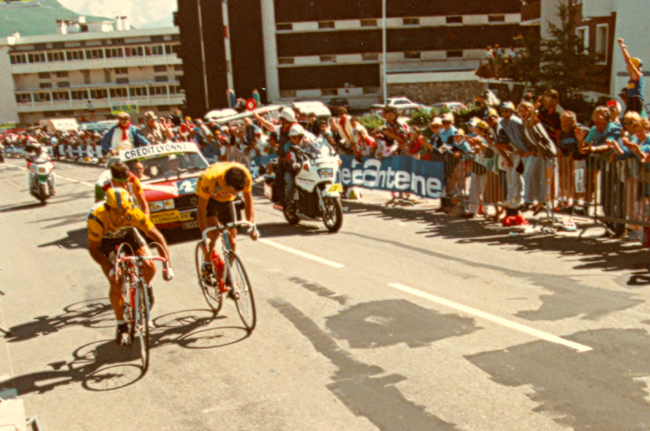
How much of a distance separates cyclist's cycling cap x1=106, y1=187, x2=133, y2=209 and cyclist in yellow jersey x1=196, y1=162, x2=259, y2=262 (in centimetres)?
109

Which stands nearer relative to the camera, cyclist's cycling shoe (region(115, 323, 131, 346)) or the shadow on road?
the shadow on road

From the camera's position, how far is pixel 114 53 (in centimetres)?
11788

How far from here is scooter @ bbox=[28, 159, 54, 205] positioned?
22.4 meters

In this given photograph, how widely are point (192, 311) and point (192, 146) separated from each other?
6.80 metres

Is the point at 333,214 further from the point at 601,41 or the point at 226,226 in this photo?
the point at 601,41

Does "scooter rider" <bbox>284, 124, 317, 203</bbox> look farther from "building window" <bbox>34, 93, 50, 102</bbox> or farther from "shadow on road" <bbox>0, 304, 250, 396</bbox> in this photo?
"building window" <bbox>34, 93, 50, 102</bbox>

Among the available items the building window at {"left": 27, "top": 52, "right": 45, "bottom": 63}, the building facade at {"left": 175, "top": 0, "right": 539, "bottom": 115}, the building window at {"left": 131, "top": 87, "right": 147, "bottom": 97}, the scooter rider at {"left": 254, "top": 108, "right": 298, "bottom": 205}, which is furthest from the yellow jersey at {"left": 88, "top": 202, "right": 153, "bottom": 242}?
the building window at {"left": 27, "top": 52, "right": 45, "bottom": 63}

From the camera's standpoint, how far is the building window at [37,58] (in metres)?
122

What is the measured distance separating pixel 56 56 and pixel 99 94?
10158 mm

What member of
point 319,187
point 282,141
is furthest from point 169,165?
point 319,187

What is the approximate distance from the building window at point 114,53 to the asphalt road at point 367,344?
368ft

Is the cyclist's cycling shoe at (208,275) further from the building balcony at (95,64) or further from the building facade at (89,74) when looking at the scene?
the building balcony at (95,64)

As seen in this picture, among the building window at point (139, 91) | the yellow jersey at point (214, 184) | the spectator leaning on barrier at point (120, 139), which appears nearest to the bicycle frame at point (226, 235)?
the yellow jersey at point (214, 184)

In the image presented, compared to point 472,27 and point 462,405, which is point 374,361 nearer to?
point 462,405
